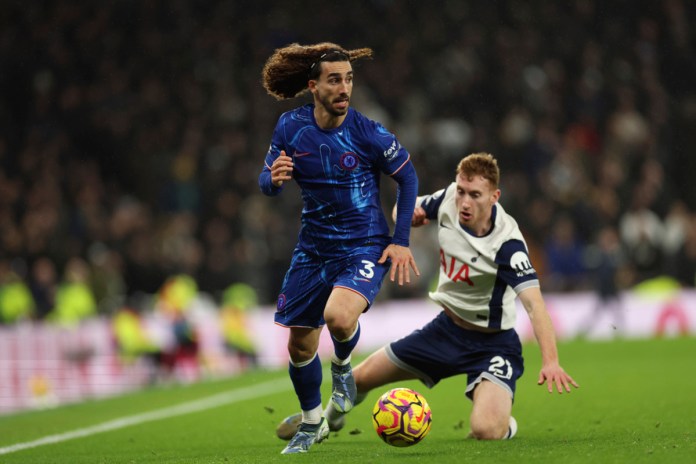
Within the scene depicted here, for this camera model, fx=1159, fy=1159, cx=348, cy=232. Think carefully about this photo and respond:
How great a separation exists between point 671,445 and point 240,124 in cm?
1522

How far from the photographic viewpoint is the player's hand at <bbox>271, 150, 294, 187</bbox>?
6.24 metres

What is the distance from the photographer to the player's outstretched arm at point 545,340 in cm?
600

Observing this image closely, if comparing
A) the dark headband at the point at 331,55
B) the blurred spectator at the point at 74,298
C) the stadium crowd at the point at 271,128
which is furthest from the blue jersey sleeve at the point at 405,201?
the stadium crowd at the point at 271,128

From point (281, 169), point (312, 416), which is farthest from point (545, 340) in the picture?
point (281, 169)

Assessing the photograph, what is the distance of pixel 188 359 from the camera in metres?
15.8

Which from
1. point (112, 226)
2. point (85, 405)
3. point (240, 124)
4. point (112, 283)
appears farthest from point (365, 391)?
point (240, 124)

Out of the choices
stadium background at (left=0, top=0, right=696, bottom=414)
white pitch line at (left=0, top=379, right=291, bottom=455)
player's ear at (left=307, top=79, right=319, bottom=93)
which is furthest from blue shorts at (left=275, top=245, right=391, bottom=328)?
stadium background at (left=0, top=0, right=696, bottom=414)

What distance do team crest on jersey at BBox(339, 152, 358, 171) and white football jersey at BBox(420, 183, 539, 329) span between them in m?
0.85

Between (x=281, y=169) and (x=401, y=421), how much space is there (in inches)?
61.3

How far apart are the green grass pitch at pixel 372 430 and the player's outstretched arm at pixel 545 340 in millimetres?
375

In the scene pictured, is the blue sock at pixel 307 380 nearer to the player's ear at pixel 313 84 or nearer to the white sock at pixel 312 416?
the white sock at pixel 312 416

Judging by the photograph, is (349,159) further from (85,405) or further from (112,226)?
(112,226)

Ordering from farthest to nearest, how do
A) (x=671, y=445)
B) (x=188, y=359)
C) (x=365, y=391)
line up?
(x=188, y=359) < (x=365, y=391) < (x=671, y=445)

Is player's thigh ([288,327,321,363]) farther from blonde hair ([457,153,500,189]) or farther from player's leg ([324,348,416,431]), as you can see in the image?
blonde hair ([457,153,500,189])
